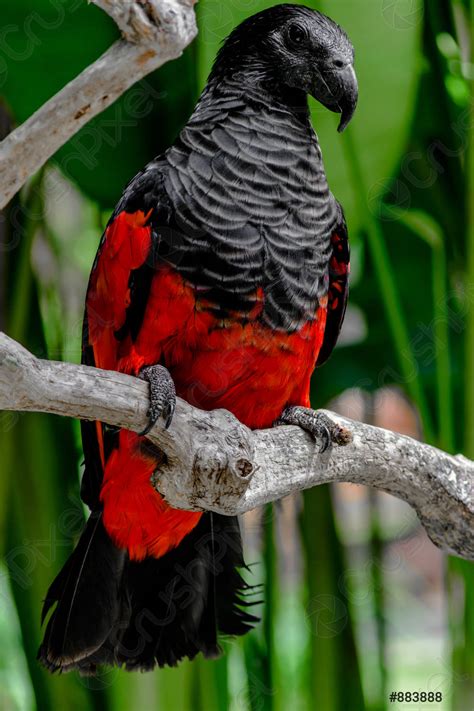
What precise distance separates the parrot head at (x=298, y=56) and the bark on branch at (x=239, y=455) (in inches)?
15.0

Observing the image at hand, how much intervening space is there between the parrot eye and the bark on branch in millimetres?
433

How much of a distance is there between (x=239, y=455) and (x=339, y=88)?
0.42 meters

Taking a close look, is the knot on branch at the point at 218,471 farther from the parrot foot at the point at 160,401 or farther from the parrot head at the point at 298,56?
the parrot head at the point at 298,56

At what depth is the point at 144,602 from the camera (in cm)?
100

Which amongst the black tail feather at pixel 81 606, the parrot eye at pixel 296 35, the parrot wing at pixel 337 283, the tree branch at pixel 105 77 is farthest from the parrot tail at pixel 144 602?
the parrot eye at pixel 296 35

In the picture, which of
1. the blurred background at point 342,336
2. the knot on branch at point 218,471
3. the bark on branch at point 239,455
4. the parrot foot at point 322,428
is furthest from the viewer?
the blurred background at point 342,336

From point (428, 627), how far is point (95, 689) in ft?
2.43

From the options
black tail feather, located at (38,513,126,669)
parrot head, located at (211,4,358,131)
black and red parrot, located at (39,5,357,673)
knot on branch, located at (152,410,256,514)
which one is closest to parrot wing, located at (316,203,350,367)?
black and red parrot, located at (39,5,357,673)

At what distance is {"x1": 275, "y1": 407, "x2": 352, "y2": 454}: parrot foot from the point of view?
911 mm

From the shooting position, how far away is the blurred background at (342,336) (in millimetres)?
1182

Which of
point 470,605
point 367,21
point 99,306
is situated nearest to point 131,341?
point 99,306

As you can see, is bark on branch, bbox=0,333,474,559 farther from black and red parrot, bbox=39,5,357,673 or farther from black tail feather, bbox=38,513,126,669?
black tail feather, bbox=38,513,126,669

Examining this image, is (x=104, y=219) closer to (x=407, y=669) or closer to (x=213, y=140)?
(x=213, y=140)

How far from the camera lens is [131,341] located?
2.87 feet
